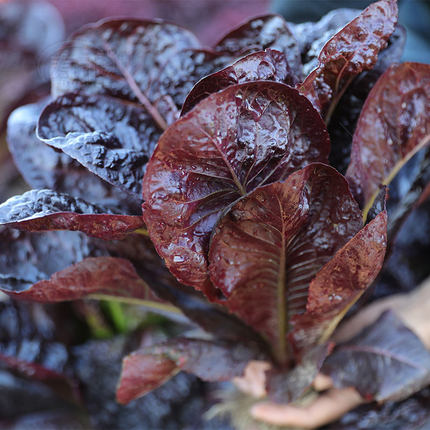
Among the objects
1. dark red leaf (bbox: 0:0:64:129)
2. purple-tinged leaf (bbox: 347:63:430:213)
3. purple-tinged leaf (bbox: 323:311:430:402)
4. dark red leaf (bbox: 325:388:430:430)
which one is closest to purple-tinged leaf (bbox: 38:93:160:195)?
purple-tinged leaf (bbox: 347:63:430:213)

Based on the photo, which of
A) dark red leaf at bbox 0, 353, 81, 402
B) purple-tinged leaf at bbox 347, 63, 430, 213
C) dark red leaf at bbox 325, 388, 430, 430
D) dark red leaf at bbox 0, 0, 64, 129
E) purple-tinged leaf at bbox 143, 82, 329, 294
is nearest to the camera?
purple-tinged leaf at bbox 143, 82, 329, 294

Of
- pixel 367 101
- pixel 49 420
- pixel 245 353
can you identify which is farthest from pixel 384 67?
pixel 49 420

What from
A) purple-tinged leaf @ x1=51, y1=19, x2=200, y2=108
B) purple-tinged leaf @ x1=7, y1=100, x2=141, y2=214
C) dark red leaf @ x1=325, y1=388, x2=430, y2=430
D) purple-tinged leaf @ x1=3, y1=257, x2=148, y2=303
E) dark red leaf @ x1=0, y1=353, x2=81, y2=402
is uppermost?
purple-tinged leaf @ x1=51, y1=19, x2=200, y2=108

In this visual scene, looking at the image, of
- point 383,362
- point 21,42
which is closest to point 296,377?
point 383,362

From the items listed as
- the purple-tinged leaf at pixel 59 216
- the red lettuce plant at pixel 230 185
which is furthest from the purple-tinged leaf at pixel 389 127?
the purple-tinged leaf at pixel 59 216

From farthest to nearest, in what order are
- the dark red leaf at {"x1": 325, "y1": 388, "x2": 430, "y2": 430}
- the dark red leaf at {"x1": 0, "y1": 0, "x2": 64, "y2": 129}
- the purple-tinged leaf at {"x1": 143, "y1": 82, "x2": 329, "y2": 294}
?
the dark red leaf at {"x1": 0, "y1": 0, "x2": 64, "y2": 129}, the dark red leaf at {"x1": 325, "y1": 388, "x2": 430, "y2": 430}, the purple-tinged leaf at {"x1": 143, "y1": 82, "x2": 329, "y2": 294}

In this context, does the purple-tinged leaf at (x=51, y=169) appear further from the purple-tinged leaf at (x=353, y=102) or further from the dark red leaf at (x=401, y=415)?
the dark red leaf at (x=401, y=415)

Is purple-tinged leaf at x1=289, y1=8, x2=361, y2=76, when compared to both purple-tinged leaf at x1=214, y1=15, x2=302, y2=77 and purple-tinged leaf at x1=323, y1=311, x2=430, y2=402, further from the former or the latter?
purple-tinged leaf at x1=323, y1=311, x2=430, y2=402
